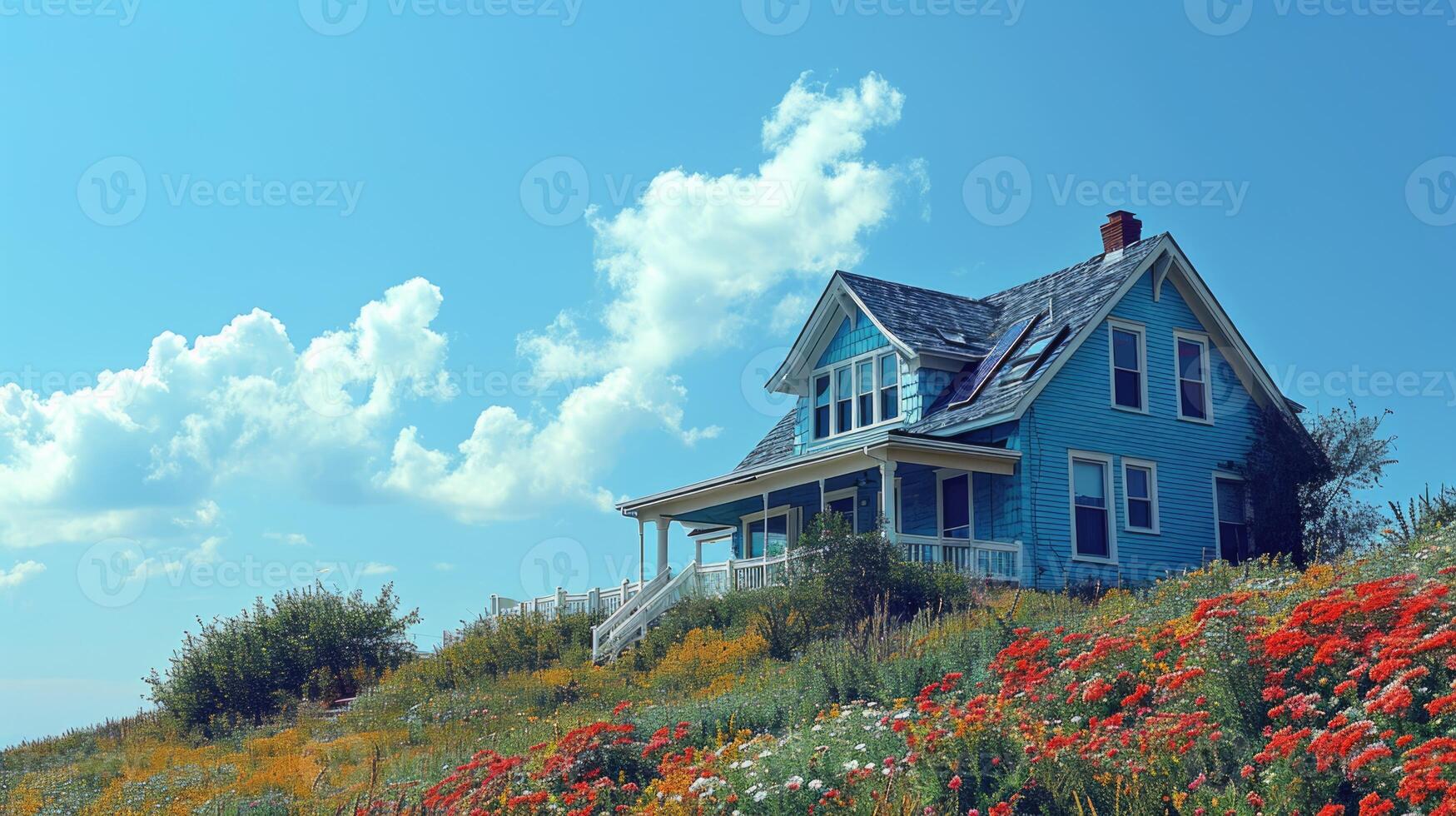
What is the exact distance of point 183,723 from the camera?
24734 mm

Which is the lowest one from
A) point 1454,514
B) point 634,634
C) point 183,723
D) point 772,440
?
point 183,723

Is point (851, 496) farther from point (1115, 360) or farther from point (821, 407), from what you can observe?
point (1115, 360)

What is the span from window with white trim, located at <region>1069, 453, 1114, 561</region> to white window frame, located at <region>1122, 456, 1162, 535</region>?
0.37m

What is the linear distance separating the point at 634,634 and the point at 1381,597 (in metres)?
16.8

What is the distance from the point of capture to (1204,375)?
86.6ft

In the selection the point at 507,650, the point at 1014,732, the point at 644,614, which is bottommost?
the point at 1014,732

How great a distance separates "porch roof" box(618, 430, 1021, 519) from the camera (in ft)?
71.8

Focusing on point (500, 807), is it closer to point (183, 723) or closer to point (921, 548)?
point (921, 548)

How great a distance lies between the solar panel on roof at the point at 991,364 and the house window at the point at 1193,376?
300 centimetres

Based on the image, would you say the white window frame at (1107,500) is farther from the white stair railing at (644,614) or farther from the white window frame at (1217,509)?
the white stair railing at (644,614)

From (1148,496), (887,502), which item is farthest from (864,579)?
(1148,496)

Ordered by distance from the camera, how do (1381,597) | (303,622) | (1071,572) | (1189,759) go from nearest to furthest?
(1189,759)
(1381,597)
(1071,572)
(303,622)

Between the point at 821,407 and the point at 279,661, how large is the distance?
1209 cm

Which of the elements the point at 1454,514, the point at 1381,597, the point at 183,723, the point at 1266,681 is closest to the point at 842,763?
the point at 1266,681
